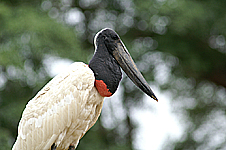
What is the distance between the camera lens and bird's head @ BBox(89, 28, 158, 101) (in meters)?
2.79

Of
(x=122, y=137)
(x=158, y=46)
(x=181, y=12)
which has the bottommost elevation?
(x=122, y=137)

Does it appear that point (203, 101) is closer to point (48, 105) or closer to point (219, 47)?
point (219, 47)

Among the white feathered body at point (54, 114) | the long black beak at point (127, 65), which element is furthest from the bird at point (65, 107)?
the long black beak at point (127, 65)

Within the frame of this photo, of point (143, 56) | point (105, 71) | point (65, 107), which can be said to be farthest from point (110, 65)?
point (143, 56)

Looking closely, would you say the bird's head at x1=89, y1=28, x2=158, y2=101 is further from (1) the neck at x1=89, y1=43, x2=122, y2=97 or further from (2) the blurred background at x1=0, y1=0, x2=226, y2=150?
(2) the blurred background at x1=0, y1=0, x2=226, y2=150

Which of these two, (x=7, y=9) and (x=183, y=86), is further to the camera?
(x=183, y=86)

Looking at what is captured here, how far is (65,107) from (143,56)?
18.2 feet

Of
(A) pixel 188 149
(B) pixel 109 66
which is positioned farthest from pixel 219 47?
(B) pixel 109 66

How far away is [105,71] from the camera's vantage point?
9.25ft

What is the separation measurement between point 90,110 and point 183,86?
5674 mm

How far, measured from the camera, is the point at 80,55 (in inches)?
274

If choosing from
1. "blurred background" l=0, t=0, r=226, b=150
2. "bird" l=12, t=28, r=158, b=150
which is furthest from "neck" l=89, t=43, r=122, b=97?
"blurred background" l=0, t=0, r=226, b=150

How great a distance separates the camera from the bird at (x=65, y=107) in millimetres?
2740

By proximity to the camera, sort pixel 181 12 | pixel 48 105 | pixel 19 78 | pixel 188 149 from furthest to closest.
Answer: pixel 188 149
pixel 181 12
pixel 19 78
pixel 48 105
